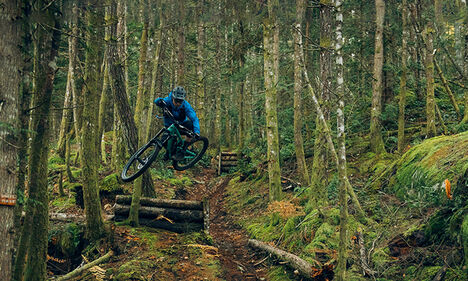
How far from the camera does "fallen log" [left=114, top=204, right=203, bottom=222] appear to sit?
34.5 ft

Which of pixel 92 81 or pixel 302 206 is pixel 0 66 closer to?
pixel 92 81

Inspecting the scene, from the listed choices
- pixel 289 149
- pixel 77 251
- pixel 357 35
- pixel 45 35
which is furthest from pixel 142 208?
pixel 357 35

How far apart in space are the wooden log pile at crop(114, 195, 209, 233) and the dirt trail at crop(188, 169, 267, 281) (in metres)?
1.02

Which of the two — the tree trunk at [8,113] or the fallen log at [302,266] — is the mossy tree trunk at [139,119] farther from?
the tree trunk at [8,113]

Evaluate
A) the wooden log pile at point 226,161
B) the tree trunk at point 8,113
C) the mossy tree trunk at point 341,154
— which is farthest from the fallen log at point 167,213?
the wooden log pile at point 226,161

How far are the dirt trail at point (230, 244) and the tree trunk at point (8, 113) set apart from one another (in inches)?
182

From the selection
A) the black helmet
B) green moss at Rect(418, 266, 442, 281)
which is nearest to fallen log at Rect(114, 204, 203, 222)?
the black helmet

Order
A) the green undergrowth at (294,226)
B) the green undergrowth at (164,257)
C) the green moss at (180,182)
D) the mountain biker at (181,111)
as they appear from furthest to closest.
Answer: the green moss at (180,182) → the green undergrowth at (294,226) → the mountain biker at (181,111) → the green undergrowth at (164,257)

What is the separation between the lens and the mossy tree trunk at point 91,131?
26.2 feet

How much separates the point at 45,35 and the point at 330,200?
874 centimetres

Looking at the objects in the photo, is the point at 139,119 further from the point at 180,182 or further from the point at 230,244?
the point at 180,182

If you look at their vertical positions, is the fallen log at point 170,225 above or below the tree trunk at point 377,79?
below

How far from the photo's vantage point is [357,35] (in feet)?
57.9

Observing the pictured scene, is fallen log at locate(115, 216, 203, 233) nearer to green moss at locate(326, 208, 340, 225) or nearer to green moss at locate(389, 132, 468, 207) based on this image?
green moss at locate(326, 208, 340, 225)
